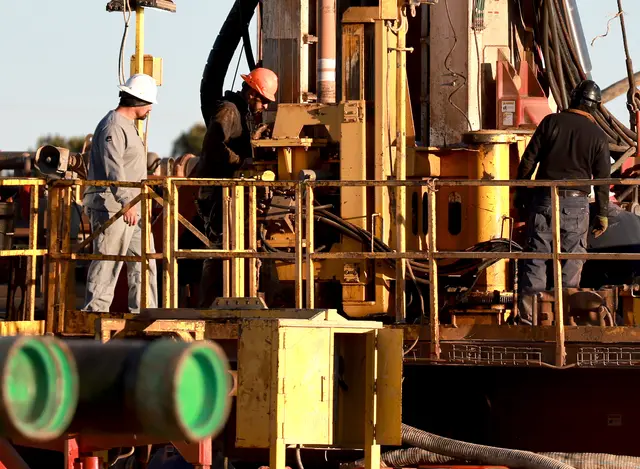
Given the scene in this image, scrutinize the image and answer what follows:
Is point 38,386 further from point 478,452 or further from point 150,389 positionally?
point 478,452

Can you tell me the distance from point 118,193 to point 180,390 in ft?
23.2

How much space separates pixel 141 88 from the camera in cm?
1177

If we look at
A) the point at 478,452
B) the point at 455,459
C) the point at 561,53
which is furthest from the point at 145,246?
the point at 561,53

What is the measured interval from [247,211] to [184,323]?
2.88m

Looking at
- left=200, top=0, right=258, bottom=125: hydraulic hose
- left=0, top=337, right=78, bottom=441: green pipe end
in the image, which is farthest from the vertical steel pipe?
left=0, top=337, right=78, bottom=441: green pipe end

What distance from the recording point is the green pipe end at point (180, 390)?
4785 millimetres

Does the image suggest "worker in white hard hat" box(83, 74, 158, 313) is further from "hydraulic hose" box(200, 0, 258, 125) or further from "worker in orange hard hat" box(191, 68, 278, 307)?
"hydraulic hose" box(200, 0, 258, 125)

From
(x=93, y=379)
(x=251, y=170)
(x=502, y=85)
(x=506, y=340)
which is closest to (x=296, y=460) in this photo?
(x=506, y=340)

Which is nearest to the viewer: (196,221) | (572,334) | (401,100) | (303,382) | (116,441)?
(116,441)

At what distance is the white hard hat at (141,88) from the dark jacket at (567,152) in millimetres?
2894

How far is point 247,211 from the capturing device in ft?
40.3

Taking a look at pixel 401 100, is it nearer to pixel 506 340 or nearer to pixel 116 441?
pixel 506 340

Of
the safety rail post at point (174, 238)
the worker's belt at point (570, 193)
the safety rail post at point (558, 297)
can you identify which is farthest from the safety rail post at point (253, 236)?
the worker's belt at point (570, 193)

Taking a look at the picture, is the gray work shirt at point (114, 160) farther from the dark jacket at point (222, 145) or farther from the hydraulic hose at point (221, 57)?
the hydraulic hose at point (221, 57)
